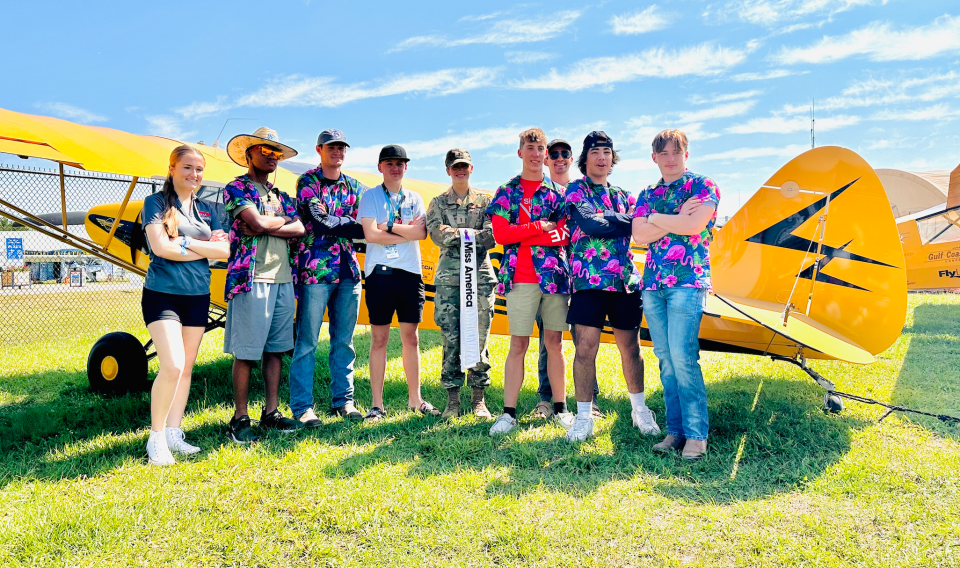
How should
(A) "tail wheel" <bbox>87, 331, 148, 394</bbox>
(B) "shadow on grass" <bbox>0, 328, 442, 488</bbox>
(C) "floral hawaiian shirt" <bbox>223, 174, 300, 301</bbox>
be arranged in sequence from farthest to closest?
(A) "tail wheel" <bbox>87, 331, 148, 394</bbox>
(C) "floral hawaiian shirt" <bbox>223, 174, 300, 301</bbox>
(B) "shadow on grass" <bbox>0, 328, 442, 488</bbox>

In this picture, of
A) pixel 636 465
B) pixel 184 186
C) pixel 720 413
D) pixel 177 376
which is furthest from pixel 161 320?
pixel 720 413

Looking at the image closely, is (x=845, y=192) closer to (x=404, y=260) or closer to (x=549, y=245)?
(x=549, y=245)

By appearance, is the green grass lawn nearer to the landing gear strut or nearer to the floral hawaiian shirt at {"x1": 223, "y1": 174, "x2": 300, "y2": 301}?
the landing gear strut

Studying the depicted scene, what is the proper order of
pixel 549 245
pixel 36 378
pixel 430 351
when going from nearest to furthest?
pixel 549 245
pixel 36 378
pixel 430 351

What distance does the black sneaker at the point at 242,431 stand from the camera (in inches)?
146

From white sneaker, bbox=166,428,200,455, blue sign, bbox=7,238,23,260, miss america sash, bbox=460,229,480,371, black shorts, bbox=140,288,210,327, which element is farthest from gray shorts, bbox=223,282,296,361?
blue sign, bbox=7,238,23,260

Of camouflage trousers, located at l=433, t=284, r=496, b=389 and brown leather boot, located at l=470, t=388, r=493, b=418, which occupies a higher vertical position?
camouflage trousers, located at l=433, t=284, r=496, b=389

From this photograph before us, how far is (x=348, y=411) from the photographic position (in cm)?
420

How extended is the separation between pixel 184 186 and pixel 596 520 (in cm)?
301

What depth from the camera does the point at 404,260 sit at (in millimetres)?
4109

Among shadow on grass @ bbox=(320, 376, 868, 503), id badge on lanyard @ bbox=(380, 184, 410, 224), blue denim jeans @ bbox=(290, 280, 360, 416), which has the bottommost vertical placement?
shadow on grass @ bbox=(320, 376, 868, 503)

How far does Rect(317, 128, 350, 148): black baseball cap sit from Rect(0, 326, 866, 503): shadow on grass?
2.01m

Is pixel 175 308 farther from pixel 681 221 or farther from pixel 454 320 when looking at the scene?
pixel 681 221

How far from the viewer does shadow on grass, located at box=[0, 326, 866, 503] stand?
10.2ft
